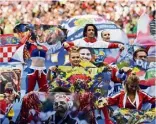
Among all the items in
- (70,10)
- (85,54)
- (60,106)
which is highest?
(70,10)

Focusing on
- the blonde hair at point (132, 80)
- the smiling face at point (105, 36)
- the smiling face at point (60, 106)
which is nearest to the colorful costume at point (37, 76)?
the smiling face at point (60, 106)

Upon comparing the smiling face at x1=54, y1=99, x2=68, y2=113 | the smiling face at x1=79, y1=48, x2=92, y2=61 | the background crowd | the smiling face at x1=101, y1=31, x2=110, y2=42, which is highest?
the background crowd

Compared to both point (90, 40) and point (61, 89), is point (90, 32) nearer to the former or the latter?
point (90, 40)

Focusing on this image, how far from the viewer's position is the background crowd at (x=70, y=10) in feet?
11.5

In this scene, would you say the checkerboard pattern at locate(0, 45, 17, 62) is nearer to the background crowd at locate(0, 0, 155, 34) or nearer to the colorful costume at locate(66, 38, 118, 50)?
the background crowd at locate(0, 0, 155, 34)

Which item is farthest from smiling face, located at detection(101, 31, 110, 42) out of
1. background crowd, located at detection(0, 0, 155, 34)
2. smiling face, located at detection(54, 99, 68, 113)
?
smiling face, located at detection(54, 99, 68, 113)

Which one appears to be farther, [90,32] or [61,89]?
[90,32]

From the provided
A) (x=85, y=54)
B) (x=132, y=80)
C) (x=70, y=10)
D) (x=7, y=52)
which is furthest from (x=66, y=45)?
(x=132, y=80)

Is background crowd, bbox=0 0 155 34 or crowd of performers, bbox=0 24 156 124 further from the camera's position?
background crowd, bbox=0 0 155 34

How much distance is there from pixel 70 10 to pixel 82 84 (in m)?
0.66

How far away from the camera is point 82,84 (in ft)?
11.3

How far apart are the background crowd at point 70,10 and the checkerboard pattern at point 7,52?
0.64 feet

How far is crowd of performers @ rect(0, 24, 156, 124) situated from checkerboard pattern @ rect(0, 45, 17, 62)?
10 centimetres

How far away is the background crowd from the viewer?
3506 mm
